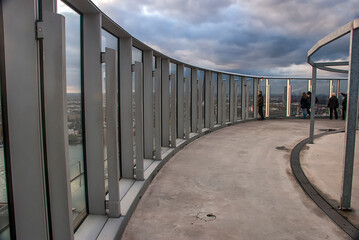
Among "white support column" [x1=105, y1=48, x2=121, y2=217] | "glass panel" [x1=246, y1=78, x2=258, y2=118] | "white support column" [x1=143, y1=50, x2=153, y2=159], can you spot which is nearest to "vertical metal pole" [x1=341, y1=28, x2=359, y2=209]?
"white support column" [x1=105, y1=48, x2=121, y2=217]

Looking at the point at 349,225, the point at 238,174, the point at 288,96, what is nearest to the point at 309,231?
the point at 349,225

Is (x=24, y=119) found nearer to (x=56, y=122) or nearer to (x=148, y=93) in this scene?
(x=56, y=122)

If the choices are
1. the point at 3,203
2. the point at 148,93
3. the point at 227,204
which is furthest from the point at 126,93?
the point at 3,203

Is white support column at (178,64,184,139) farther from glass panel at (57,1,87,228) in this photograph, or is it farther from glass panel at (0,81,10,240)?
glass panel at (0,81,10,240)

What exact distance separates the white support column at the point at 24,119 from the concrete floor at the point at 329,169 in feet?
9.84

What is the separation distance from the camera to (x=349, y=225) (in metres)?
2.99

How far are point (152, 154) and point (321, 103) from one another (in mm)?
12779

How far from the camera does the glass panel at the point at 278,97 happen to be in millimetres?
14727

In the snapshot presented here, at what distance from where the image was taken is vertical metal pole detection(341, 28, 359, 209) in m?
3.22

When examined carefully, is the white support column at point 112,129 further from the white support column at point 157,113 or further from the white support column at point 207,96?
the white support column at point 207,96

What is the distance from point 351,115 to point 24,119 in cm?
322

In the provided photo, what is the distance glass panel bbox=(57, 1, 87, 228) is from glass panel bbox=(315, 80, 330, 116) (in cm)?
1473

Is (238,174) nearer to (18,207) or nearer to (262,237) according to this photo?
(262,237)

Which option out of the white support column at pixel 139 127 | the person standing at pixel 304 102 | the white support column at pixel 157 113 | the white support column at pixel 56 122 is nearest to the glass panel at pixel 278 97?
the person standing at pixel 304 102
